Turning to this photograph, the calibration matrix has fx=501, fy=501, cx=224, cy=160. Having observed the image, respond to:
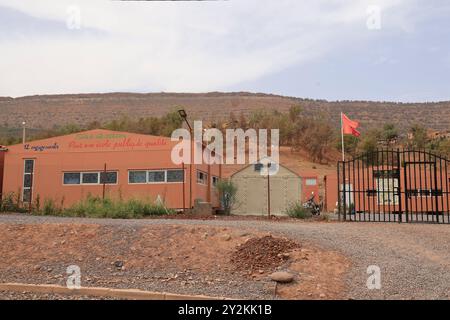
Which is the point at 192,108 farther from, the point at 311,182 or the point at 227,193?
the point at 227,193

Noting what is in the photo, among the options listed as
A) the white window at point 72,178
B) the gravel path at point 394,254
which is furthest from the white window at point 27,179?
the gravel path at point 394,254

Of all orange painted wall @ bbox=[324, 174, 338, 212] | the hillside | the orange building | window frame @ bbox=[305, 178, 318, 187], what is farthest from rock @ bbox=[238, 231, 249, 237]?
the hillside

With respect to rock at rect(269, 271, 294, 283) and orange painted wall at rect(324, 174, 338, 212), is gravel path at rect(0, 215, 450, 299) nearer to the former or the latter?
rock at rect(269, 271, 294, 283)

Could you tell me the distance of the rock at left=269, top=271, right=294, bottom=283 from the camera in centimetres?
864

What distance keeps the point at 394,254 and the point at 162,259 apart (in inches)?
193

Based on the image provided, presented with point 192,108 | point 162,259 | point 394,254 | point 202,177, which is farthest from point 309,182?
point 192,108

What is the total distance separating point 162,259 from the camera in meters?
10.1

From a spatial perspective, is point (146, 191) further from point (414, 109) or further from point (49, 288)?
point (414, 109)

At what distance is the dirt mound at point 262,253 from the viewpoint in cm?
954

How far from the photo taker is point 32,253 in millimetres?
10789

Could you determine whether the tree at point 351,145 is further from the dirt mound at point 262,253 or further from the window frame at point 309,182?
the dirt mound at point 262,253
